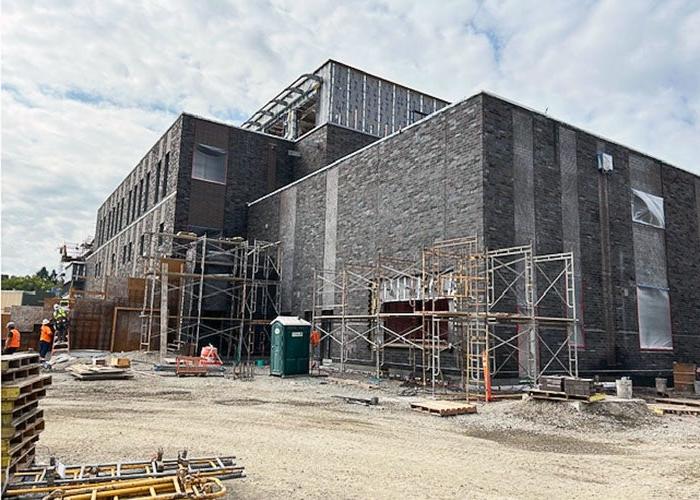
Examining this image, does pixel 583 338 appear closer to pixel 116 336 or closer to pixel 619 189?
pixel 619 189

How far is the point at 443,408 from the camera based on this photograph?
11.2m

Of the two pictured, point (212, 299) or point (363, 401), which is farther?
point (212, 299)

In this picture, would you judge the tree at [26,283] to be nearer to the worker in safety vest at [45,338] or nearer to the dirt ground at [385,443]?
the worker in safety vest at [45,338]

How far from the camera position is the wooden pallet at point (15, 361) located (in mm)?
4883

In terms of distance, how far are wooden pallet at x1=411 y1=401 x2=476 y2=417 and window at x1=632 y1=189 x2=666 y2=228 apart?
13.0 metres

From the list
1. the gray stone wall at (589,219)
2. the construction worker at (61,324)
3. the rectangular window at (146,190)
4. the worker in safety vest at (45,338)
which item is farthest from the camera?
the rectangular window at (146,190)

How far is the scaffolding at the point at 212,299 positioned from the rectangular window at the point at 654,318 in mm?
15400

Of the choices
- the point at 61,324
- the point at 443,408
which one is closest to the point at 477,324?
the point at 443,408

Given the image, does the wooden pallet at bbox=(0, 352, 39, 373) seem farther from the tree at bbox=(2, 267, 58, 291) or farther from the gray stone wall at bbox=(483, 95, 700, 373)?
the tree at bbox=(2, 267, 58, 291)

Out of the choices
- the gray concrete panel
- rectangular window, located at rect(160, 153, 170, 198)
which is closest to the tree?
rectangular window, located at rect(160, 153, 170, 198)

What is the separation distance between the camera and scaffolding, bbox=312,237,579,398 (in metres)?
15.0

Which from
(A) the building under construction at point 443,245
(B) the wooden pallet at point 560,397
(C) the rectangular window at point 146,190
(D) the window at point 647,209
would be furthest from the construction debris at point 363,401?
(C) the rectangular window at point 146,190

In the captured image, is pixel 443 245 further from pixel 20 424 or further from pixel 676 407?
pixel 20 424

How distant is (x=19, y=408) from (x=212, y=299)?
2035cm
